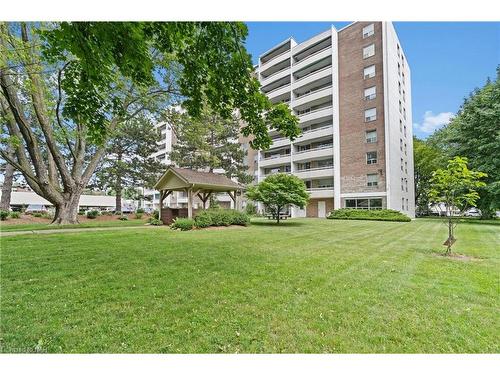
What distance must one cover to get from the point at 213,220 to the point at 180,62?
33.9ft

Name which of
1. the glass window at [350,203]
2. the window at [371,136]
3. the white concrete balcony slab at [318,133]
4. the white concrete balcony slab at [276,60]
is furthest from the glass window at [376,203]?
the white concrete balcony slab at [276,60]

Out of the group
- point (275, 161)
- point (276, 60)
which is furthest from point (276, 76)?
point (275, 161)

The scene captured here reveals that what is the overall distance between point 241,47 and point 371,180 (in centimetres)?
2275

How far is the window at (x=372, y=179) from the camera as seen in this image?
23112 mm

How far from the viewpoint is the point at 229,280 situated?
425 centimetres

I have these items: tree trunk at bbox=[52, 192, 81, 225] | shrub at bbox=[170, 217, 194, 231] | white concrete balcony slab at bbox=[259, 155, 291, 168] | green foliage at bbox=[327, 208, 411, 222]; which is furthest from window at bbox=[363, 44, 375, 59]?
tree trunk at bbox=[52, 192, 81, 225]

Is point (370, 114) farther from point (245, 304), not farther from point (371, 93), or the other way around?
point (245, 304)

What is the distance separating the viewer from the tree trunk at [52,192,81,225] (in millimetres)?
13211

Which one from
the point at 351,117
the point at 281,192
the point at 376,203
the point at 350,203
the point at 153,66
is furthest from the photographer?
the point at 351,117

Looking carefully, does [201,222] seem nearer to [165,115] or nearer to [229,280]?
[165,115]

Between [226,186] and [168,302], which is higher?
[226,186]

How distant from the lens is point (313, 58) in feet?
91.5

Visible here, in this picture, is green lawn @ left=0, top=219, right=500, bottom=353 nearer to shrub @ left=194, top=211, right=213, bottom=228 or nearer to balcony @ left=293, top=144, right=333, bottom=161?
shrub @ left=194, top=211, right=213, bottom=228
